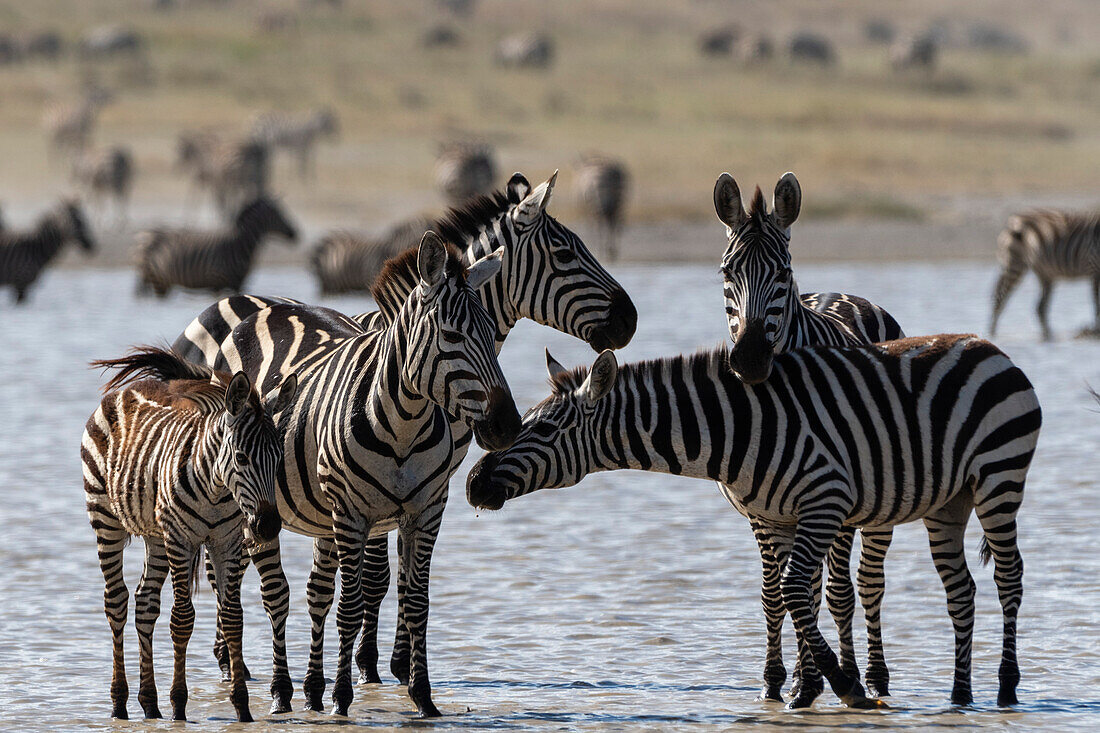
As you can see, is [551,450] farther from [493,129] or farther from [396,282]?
[493,129]

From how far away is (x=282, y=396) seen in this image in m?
5.93

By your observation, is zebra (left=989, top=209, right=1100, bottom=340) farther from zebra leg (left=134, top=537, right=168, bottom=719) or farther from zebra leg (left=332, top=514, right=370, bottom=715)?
zebra leg (left=134, top=537, right=168, bottom=719)

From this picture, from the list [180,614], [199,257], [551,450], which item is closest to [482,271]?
[551,450]

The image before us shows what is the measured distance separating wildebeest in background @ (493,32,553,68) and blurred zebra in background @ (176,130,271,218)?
11.3 metres

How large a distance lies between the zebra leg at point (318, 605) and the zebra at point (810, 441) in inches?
28.3

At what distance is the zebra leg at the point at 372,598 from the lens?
6188 mm

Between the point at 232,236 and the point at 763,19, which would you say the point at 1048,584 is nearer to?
the point at 232,236

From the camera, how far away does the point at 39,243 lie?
2106 centimetres

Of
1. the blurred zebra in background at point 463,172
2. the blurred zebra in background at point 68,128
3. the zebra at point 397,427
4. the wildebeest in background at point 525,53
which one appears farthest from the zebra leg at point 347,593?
the wildebeest in background at point 525,53

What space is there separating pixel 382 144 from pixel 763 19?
101ft

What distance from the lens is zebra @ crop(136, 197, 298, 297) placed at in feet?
68.8

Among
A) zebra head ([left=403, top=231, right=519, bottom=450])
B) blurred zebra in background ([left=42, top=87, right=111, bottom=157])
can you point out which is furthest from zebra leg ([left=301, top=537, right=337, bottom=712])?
blurred zebra in background ([left=42, top=87, right=111, bottom=157])

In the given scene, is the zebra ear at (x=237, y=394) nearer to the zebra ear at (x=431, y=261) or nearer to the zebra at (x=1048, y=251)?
the zebra ear at (x=431, y=261)

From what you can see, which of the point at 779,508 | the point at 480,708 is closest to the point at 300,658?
the point at 480,708
